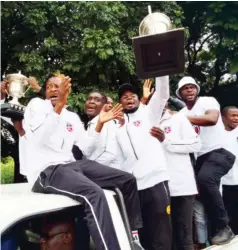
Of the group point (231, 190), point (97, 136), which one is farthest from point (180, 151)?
point (231, 190)

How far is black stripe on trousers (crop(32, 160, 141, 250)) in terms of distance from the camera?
2.43 meters

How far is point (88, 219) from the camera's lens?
8.11 feet

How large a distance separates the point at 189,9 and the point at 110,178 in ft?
36.8

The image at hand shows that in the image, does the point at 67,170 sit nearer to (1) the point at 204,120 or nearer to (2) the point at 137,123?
(2) the point at 137,123

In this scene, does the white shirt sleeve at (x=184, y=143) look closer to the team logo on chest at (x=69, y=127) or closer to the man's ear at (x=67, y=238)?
the team logo on chest at (x=69, y=127)

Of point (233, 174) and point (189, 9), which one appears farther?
point (189, 9)

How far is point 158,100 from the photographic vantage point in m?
3.40

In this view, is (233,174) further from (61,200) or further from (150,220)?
(61,200)

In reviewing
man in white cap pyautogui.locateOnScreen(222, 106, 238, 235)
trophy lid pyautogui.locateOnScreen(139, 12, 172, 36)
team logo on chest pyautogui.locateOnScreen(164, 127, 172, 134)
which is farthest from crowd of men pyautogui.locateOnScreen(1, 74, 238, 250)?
trophy lid pyautogui.locateOnScreen(139, 12, 172, 36)

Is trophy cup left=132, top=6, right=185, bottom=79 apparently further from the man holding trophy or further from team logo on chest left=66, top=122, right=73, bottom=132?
the man holding trophy

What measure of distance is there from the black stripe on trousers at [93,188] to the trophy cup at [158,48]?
66 cm

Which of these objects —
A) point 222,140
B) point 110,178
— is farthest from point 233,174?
point 110,178

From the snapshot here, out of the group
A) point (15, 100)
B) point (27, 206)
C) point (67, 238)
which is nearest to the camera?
point (27, 206)

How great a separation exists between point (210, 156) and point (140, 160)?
721mm
